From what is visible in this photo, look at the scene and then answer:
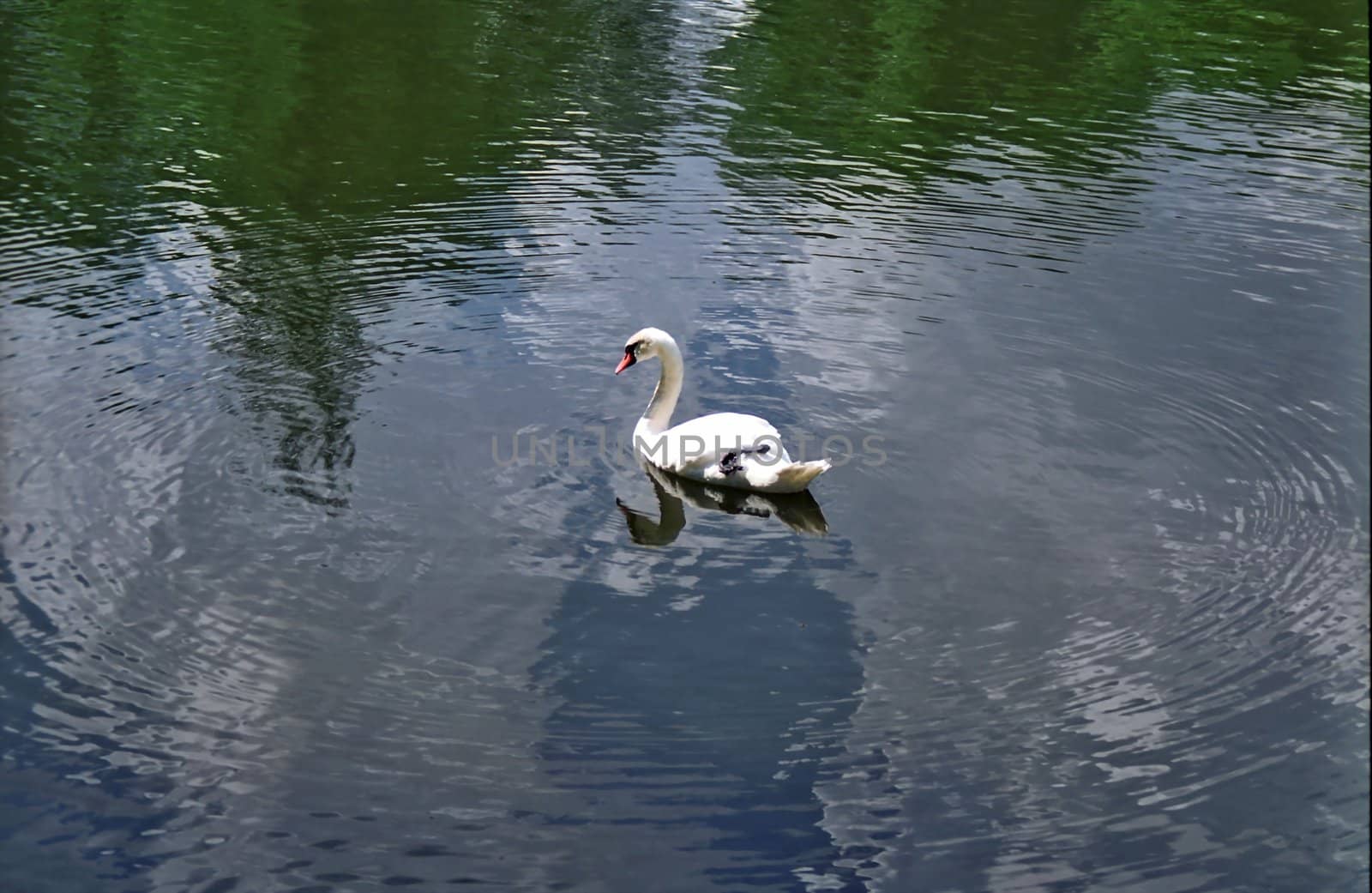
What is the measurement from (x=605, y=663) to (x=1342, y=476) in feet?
20.5

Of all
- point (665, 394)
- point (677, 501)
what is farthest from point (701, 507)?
point (665, 394)

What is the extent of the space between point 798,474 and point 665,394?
1611mm

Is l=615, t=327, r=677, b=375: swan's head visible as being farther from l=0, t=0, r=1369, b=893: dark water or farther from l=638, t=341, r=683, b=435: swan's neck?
l=0, t=0, r=1369, b=893: dark water

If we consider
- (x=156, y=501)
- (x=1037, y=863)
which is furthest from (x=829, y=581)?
(x=156, y=501)

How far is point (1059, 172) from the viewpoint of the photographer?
64.0ft

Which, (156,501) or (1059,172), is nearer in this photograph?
(156,501)

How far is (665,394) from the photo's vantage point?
12.7 meters

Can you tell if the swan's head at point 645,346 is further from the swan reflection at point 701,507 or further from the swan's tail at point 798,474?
the swan's tail at point 798,474

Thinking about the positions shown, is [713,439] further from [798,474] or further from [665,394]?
[665,394]

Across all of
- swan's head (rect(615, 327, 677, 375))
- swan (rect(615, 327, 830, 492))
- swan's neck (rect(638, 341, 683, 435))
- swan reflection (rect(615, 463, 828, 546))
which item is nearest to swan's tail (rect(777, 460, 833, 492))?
swan (rect(615, 327, 830, 492))

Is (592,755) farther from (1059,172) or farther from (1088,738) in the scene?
(1059,172)

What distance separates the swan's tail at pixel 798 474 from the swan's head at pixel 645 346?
1.65 m

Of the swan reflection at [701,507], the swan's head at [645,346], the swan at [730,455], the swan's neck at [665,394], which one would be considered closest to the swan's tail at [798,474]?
the swan at [730,455]

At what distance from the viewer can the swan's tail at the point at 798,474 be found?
11.5 m
